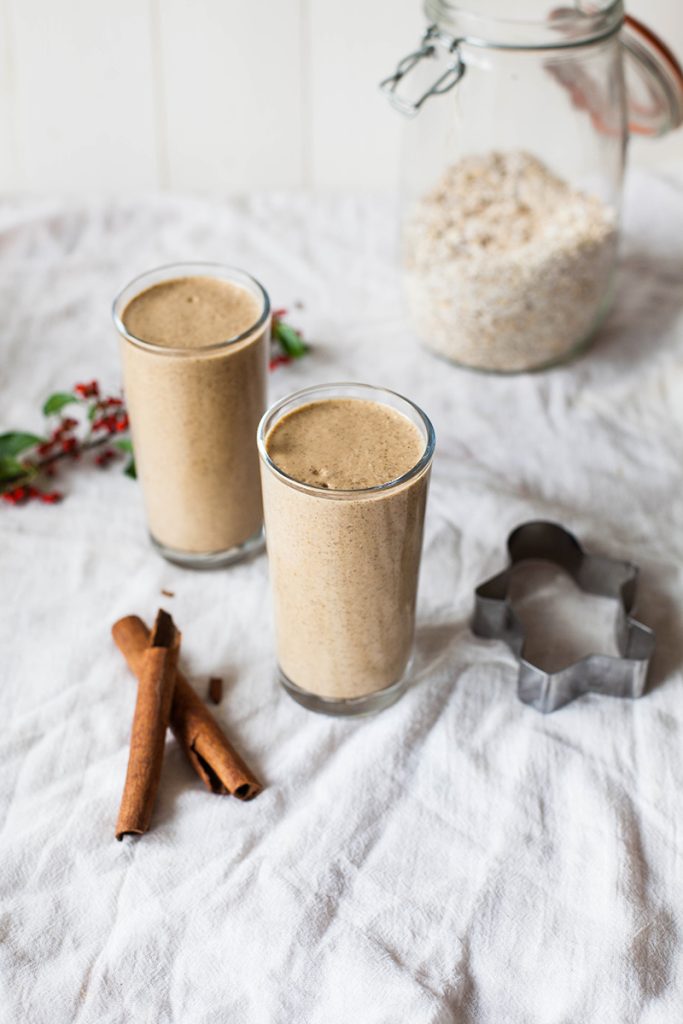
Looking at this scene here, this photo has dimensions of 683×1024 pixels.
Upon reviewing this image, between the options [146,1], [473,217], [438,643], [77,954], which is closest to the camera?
[77,954]

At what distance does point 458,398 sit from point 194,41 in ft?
2.28

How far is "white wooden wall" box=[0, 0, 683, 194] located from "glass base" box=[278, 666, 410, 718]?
103 centimetres

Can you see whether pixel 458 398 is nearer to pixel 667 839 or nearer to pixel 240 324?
pixel 240 324

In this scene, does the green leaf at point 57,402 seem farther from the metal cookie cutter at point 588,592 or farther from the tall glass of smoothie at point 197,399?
the metal cookie cutter at point 588,592

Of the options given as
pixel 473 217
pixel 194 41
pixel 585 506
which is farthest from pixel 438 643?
pixel 194 41

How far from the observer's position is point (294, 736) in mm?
943

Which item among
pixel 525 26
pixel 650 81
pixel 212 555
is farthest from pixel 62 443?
pixel 650 81

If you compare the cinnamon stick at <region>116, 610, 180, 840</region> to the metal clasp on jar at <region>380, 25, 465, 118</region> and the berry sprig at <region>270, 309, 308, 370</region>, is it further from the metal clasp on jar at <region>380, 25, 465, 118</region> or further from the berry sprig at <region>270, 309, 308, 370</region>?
the metal clasp on jar at <region>380, 25, 465, 118</region>

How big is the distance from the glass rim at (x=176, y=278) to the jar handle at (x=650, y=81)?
1.88 feet

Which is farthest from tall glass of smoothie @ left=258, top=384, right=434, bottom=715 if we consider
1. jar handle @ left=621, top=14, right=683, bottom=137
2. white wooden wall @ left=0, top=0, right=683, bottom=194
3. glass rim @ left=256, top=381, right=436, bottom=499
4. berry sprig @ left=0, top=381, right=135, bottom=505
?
white wooden wall @ left=0, top=0, right=683, bottom=194

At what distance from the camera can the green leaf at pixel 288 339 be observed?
1334 millimetres

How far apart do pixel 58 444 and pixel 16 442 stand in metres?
0.05

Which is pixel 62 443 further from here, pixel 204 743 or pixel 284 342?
pixel 204 743

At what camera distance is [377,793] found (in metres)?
0.90
